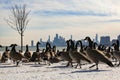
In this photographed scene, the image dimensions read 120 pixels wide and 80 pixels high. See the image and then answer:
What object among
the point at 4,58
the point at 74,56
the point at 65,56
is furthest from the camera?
the point at 4,58

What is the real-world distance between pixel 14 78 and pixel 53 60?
11.1 meters

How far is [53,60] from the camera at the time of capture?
27.7 metres

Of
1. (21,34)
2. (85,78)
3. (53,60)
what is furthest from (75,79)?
(21,34)

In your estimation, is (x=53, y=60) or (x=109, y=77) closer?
(x=109, y=77)

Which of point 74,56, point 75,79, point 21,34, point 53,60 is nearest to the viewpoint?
point 75,79

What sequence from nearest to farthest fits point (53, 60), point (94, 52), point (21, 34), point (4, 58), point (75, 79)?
point (75, 79), point (94, 52), point (53, 60), point (4, 58), point (21, 34)

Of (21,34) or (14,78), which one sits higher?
(21,34)

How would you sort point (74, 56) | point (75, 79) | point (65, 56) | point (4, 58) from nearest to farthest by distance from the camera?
point (75, 79) → point (74, 56) → point (65, 56) → point (4, 58)

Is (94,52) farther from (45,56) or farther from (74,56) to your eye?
(45,56)

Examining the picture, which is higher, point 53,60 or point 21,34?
point 21,34

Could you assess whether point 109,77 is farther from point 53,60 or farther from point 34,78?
point 53,60

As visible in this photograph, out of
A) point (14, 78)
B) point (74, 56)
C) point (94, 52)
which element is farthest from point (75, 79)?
point (74, 56)

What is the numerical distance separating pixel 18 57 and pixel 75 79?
10.6 meters

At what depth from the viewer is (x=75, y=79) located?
16.0 m
